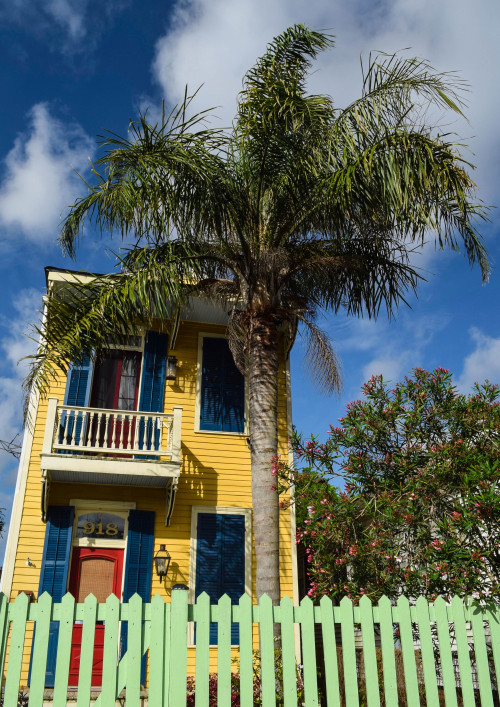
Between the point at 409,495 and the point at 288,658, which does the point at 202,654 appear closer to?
the point at 288,658

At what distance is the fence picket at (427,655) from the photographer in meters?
4.88

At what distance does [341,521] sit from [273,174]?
5537mm

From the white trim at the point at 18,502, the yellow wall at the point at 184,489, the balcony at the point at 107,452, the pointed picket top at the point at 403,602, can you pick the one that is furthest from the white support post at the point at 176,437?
the pointed picket top at the point at 403,602

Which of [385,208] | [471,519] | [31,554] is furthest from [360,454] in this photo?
[31,554]

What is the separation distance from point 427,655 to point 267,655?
1.34 meters

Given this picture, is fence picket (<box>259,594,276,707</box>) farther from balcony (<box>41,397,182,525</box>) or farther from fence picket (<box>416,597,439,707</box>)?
balcony (<box>41,397,182,525</box>)

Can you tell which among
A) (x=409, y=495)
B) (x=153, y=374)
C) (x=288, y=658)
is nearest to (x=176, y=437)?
(x=153, y=374)

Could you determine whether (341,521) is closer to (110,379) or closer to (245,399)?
(245,399)

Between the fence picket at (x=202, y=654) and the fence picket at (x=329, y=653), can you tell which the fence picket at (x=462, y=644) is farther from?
the fence picket at (x=202, y=654)

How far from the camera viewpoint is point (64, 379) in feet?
39.0

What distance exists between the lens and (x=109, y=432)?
11594 mm

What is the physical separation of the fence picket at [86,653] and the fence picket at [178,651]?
59 cm

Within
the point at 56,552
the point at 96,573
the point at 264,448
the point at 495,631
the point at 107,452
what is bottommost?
the point at 495,631

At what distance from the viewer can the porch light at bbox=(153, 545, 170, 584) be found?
10.6 metres
